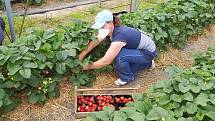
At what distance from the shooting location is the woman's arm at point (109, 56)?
447 centimetres

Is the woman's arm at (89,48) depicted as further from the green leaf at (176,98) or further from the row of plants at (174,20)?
the green leaf at (176,98)

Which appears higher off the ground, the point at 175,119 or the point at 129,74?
the point at 175,119

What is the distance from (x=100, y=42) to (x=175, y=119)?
1.89m

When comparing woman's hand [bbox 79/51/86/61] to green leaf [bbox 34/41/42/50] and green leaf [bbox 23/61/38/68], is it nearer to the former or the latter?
green leaf [bbox 34/41/42/50]

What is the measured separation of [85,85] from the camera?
15.3 ft

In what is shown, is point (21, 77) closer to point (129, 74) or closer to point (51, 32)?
point (51, 32)

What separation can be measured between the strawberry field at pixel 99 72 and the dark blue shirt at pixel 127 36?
290mm

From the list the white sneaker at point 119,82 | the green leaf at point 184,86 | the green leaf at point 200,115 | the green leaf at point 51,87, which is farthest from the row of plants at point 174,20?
the green leaf at point 200,115

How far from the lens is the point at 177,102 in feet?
11.1

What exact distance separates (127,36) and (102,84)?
0.77m

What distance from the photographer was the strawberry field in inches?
129

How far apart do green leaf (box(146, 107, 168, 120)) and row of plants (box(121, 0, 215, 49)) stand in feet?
6.89

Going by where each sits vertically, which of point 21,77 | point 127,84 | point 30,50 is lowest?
point 127,84

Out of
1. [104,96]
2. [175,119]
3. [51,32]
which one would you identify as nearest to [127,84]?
[104,96]
